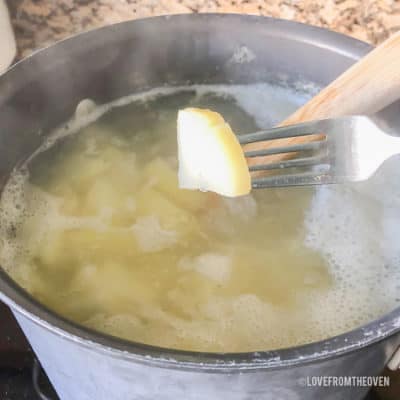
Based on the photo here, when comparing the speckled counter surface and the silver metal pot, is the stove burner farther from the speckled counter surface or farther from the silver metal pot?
the speckled counter surface

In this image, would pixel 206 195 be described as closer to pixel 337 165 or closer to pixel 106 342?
pixel 337 165

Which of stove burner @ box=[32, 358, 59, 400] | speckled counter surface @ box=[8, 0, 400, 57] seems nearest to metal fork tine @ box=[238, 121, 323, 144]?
speckled counter surface @ box=[8, 0, 400, 57]

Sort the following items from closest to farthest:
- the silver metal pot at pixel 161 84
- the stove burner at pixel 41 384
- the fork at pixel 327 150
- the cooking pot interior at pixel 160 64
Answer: the silver metal pot at pixel 161 84, the fork at pixel 327 150, the cooking pot interior at pixel 160 64, the stove burner at pixel 41 384

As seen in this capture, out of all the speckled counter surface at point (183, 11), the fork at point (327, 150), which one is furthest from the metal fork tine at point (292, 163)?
the speckled counter surface at point (183, 11)

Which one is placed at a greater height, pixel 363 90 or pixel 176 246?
pixel 363 90

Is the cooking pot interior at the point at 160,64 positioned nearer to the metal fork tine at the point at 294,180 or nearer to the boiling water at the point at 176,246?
the boiling water at the point at 176,246

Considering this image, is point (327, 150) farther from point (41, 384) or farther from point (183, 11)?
point (41, 384)

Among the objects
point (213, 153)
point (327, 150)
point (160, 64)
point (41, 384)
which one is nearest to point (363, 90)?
point (327, 150)
